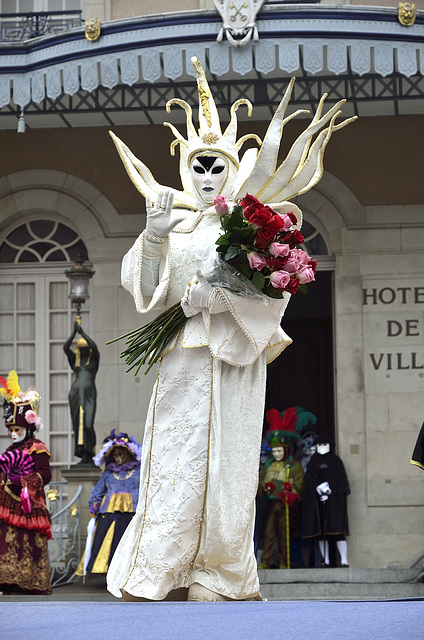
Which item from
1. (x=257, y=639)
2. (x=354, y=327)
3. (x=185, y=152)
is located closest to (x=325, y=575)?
(x=354, y=327)

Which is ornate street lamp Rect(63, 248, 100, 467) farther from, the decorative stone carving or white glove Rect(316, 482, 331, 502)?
the decorative stone carving

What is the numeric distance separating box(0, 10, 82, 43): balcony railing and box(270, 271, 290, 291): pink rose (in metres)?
8.84

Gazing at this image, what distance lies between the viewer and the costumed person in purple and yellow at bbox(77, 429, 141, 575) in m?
11.9

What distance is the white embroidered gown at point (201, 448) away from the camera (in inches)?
250

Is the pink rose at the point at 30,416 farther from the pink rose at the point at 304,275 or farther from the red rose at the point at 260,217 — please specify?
the red rose at the point at 260,217

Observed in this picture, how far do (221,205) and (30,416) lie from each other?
5.32 metres

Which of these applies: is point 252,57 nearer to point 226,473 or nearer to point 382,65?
point 382,65

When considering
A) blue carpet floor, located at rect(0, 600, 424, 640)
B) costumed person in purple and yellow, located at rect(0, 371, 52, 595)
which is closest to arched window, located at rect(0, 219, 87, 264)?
costumed person in purple and yellow, located at rect(0, 371, 52, 595)

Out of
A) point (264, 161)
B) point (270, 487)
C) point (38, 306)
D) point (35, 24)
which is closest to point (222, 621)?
point (264, 161)

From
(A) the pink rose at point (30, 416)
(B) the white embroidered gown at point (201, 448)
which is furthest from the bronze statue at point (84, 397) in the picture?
(B) the white embroidered gown at point (201, 448)

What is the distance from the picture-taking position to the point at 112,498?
1202cm

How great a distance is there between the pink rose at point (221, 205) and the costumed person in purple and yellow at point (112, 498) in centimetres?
593

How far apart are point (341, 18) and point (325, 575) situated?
561cm

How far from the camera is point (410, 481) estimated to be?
1397 cm
